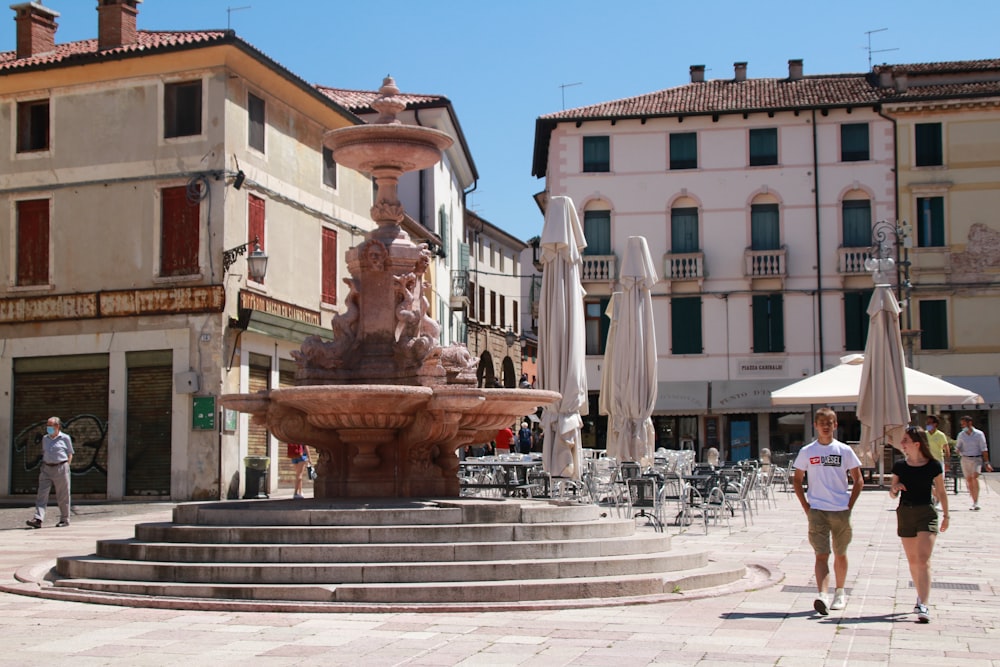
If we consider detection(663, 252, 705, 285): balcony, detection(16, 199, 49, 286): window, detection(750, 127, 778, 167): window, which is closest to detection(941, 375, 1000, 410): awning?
detection(663, 252, 705, 285): balcony

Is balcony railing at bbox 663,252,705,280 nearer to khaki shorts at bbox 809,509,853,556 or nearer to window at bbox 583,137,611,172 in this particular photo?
window at bbox 583,137,611,172

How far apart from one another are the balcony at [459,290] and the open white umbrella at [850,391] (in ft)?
73.7

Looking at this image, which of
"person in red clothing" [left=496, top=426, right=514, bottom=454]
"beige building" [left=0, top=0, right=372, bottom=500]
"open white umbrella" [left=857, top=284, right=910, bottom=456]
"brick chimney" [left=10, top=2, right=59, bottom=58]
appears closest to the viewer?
"open white umbrella" [left=857, top=284, right=910, bottom=456]

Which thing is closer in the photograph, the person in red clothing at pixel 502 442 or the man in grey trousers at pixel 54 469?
the man in grey trousers at pixel 54 469

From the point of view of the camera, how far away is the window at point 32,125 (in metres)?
28.9

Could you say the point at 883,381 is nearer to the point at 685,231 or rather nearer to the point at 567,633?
the point at 567,633

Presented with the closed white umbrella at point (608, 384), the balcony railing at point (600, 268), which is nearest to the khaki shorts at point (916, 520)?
the closed white umbrella at point (608, 384)

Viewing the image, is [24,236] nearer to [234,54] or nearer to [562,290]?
[234,54]

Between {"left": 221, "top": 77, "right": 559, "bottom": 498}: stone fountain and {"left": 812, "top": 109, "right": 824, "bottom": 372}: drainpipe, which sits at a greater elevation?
{"left": 812, "top": 109, "right": 824, "bottom": 372}: drainpipe

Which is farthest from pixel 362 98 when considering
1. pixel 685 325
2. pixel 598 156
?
pixel 685 325

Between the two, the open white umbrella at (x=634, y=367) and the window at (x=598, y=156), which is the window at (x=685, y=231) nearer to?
the window at (x=598, y=156)

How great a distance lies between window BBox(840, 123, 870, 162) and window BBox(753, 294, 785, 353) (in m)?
5.02

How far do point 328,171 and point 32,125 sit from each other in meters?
7.10

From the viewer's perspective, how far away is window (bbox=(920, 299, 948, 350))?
135 feet
